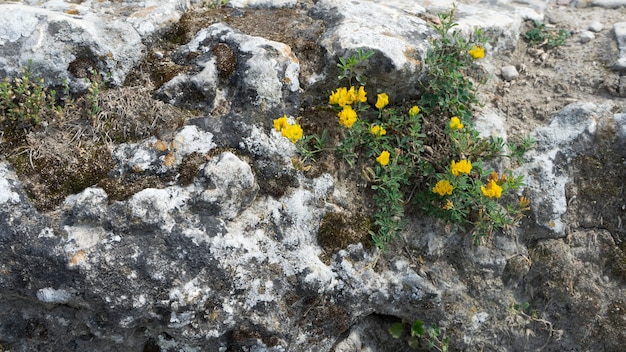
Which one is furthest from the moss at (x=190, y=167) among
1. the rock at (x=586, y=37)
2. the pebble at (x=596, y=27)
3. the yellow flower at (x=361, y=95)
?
the pebble at (x=596, y=27)

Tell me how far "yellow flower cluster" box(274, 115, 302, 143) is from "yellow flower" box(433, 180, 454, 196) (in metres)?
1.20

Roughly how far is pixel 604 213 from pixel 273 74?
311cm

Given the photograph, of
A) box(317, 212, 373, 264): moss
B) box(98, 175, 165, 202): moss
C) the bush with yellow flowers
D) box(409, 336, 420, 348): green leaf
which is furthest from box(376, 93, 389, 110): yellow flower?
box(409, 336, 420, 348): green leaf

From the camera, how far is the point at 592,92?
502cm

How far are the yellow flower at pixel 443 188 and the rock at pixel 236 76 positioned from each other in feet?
4.30

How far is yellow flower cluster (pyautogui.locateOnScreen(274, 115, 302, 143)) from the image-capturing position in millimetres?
3996

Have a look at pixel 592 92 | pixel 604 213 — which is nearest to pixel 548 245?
pixel 604 213

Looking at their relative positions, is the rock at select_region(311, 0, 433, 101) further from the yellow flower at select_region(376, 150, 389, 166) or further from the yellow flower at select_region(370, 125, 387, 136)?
the yellow flower at select_region(376, 150, 389, 166)

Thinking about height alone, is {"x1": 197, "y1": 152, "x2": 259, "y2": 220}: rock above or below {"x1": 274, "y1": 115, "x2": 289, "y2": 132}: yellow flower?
below

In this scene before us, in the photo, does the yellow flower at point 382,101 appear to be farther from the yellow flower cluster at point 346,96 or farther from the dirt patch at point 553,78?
the dirt patch at point 553,78

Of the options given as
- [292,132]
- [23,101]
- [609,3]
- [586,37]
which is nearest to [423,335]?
[292,132]

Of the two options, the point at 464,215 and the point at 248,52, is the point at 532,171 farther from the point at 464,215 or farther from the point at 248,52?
the point at 248,52

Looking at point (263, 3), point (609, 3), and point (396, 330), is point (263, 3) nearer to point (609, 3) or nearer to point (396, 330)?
point (396, 330)

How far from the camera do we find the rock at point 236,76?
420 cm
